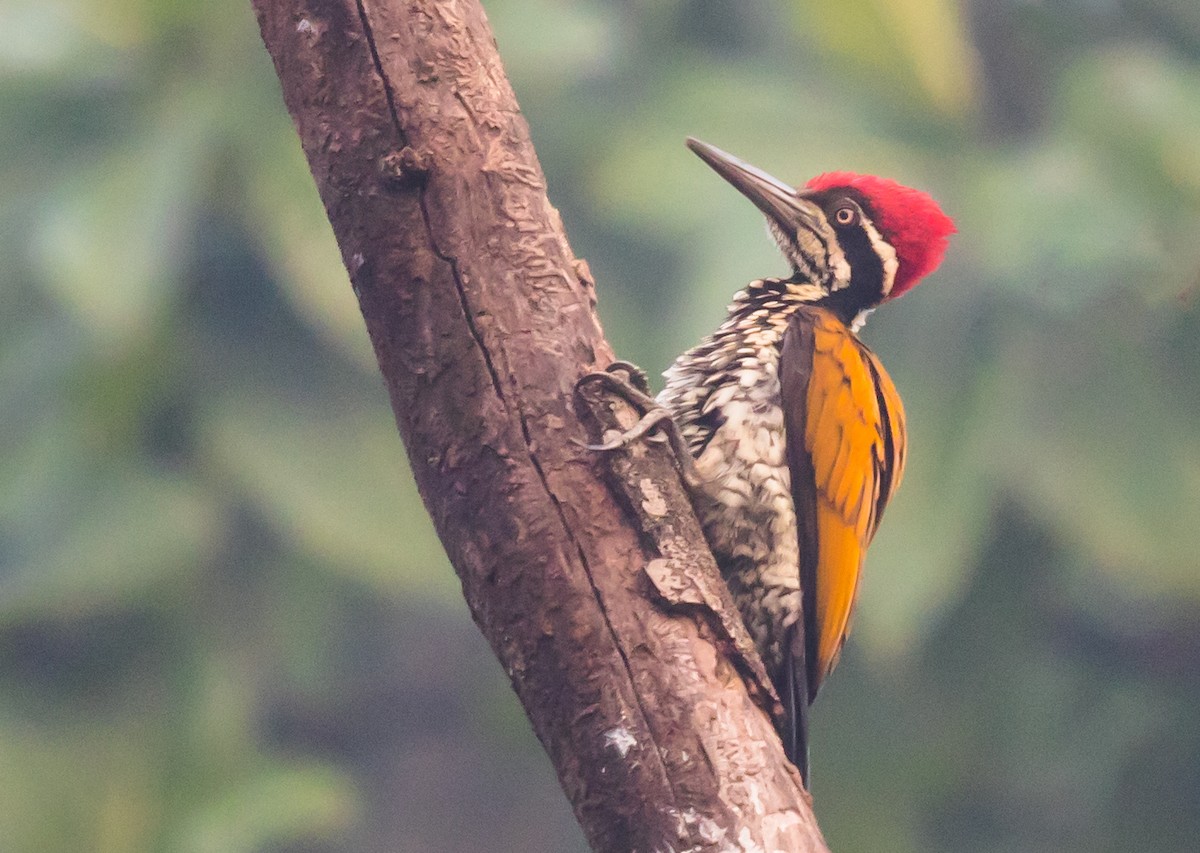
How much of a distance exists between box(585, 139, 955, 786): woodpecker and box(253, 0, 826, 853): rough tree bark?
430 mm

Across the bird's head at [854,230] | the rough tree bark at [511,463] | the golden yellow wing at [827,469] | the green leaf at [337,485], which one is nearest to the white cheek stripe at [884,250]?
the bird's head at [854,230]

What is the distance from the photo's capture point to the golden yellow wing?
71.0 inches

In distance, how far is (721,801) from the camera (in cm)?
119

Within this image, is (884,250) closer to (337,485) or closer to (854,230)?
(854,230)

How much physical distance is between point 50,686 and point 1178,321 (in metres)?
3.28

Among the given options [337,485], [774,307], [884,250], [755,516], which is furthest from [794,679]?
[337,485]

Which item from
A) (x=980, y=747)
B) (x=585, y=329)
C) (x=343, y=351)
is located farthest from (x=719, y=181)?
(x=585, y=329)

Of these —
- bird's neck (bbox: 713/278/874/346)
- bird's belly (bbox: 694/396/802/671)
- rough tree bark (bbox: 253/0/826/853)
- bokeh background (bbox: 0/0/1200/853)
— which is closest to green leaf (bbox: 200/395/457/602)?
bokeh background (bbox: 0/0/1200/853)

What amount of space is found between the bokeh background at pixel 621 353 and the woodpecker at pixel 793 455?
105 centimetres

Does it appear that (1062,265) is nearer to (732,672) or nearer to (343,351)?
(343,351)

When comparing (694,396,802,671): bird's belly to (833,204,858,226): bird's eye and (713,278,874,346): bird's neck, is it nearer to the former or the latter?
(713,278,874,346): bird's neck

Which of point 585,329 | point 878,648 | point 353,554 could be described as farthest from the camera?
point 878,648

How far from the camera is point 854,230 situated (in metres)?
2.00

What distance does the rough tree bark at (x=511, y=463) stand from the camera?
1.21 m
